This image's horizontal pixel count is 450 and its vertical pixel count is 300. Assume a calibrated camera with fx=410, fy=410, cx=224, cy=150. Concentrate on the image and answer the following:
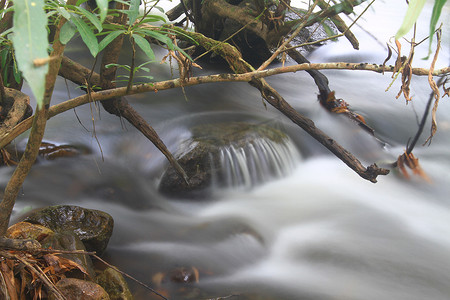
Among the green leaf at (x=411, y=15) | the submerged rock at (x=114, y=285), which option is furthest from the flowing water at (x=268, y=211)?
the green leaf at (x=411, y=15)

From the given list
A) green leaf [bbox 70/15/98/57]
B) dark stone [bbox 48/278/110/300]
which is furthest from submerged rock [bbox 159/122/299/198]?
green leaf [bbox 70/15/98/57]

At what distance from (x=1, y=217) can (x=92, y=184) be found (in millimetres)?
1496

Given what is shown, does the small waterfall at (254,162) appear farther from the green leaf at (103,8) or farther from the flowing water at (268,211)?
the green leaf at (103,8)

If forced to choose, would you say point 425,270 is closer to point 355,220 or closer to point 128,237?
point 355,220

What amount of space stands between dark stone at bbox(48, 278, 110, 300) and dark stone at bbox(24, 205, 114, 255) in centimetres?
66

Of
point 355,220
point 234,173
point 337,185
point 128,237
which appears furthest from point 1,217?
point 337,185

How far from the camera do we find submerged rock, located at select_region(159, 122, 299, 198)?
10.3 ft

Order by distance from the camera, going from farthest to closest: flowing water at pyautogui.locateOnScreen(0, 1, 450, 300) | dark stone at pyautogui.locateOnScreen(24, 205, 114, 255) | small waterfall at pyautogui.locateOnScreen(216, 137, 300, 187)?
small waterfall at pyautogui.locateOnScreen(216, 137, 300, 187) → flowing water at pyautogui.locateOnScreen(0, 1, 450, 300) → dark stone at pyautogui.locateOnScreen(24, 205, 114, 255)

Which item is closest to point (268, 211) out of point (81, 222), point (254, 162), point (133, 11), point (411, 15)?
point (254, 162)

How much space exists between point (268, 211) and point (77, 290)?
174 cm

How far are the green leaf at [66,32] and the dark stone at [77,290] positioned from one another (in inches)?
37.5

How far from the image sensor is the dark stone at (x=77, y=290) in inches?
61.4

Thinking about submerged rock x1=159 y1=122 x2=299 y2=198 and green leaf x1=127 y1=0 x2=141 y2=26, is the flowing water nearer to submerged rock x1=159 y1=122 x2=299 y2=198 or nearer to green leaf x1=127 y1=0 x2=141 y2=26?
submerged rock x1=159 y1=122 x2=299 y2=198

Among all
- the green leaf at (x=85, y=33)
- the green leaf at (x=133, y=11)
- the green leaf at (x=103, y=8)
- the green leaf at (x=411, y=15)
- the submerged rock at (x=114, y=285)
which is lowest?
the submerged rock at (x=114, y=285)
